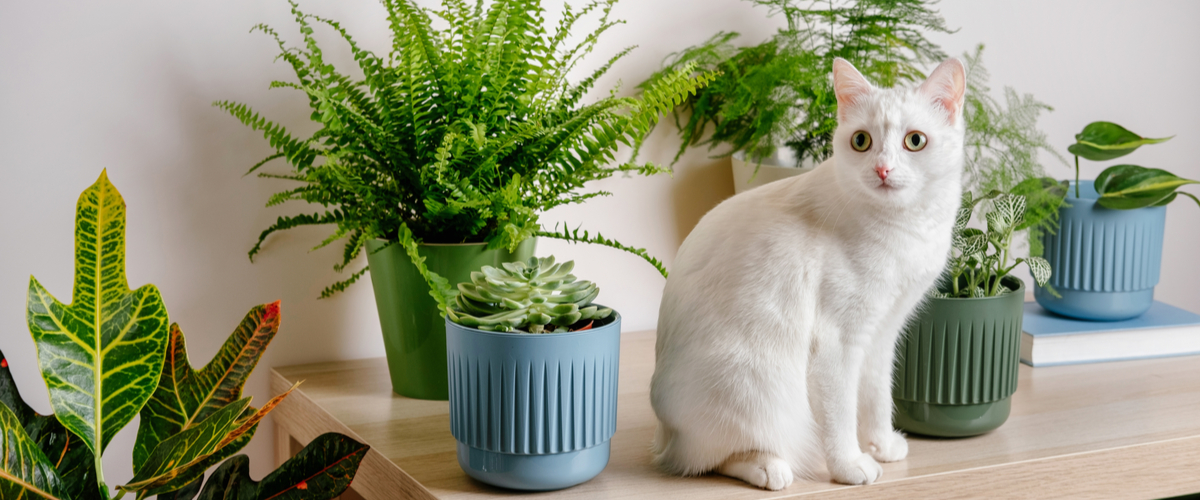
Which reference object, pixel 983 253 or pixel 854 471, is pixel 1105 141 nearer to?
pixel 983 253

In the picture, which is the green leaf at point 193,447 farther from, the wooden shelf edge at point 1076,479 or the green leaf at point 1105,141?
the green leaf at point 1105,141

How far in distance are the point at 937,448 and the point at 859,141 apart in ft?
1.01

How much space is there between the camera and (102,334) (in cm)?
61

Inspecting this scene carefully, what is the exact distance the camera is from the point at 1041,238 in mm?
1130

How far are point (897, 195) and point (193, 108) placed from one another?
0.75m

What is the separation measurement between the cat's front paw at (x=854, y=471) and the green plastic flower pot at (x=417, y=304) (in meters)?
0.37

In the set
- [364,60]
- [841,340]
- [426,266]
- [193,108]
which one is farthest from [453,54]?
[841,340]

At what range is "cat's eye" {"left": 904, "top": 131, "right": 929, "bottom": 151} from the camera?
0.66 m

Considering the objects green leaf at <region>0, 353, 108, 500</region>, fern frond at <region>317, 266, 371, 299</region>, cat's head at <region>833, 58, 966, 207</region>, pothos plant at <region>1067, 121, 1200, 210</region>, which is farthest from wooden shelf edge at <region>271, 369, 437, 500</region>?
pothos plant at <region>1067, 121, 1200, 210</region>

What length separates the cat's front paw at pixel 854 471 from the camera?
0.67 m

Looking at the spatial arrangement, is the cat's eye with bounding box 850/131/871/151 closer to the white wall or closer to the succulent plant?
the succulent plant

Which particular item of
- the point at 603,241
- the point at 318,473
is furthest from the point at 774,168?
the point at 318,473

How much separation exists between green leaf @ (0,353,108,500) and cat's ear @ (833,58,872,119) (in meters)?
0.67

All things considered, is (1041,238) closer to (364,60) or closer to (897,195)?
(897,195)
